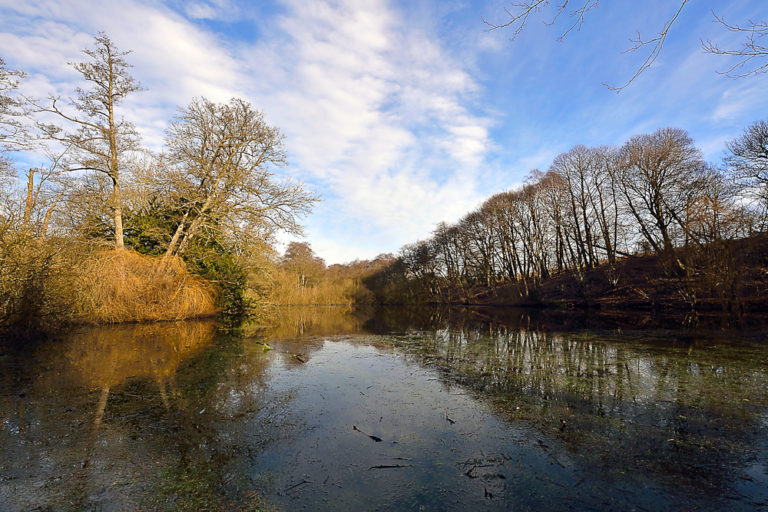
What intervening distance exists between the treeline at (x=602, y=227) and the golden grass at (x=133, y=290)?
19.9 m

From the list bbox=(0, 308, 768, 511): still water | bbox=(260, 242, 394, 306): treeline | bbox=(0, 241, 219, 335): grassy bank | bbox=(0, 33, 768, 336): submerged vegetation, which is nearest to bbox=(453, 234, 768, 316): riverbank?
bbox=(0, 33, 768, 336): submerged vegetation

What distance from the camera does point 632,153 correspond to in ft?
68.3

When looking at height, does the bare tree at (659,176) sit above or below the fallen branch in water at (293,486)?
above

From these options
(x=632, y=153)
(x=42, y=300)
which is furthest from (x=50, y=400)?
(x=632, y=153)

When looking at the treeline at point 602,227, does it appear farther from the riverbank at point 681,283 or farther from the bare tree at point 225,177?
the bare tree at point 225,177

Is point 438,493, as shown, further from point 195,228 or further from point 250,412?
point 195,228

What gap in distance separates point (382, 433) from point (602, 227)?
2598 centimetres

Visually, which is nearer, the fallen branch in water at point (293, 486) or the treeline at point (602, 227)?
the fallen branch in water at point (293, 486)

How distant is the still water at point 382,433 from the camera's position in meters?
2.04

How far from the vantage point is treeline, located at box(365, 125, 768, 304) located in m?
14.0

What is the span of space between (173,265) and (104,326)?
2.64m

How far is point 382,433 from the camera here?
301 centimetres

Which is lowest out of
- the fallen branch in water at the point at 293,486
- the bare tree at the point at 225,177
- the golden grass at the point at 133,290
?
the fallen branch in water at the point at 293,486

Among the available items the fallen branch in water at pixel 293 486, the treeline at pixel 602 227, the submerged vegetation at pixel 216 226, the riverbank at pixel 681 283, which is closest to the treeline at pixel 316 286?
the treeline at pixel 602 227
